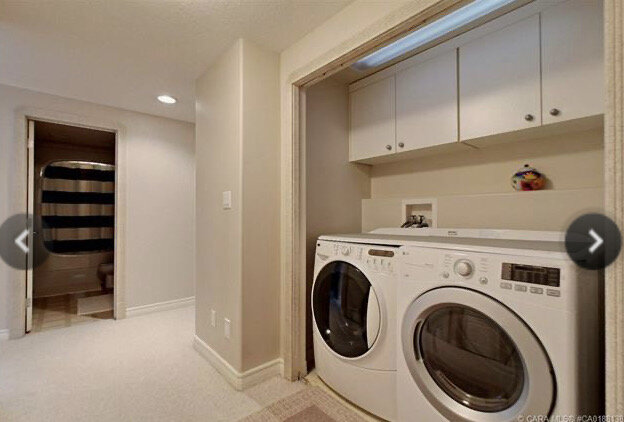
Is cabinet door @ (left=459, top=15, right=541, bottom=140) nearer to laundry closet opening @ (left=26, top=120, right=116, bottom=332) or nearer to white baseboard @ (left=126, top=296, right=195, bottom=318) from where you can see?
white baseboard @ (left=126, top=296, right=195, bottom=318)

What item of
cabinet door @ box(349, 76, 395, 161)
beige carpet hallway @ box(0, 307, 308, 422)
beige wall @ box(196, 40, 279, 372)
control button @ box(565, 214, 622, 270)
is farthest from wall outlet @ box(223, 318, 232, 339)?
control button @ box(565, 214, 622, 270)

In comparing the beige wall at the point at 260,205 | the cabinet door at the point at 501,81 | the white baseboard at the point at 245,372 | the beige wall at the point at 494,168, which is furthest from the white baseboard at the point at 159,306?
the cabinet door at the point at 501,81

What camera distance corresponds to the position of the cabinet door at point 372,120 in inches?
82.4

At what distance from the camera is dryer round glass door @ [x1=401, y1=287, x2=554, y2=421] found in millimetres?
968

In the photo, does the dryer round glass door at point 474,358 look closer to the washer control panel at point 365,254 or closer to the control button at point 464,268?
the control button at point 464,268

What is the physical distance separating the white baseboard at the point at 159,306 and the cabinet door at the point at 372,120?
2.60 m

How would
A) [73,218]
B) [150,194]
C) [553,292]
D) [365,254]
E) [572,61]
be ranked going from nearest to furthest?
[553,292], [572,61], [365,254], [150,194], [73,218]

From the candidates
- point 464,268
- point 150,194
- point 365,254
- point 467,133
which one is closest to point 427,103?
point 467,133

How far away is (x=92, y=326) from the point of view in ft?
9.09

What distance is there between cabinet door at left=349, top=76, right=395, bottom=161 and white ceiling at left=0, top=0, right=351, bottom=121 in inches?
28.2

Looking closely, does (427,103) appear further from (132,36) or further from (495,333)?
(132,36)

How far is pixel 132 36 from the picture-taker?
177 cm

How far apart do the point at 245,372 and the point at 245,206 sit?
1.04 m

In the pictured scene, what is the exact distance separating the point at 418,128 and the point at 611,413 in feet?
5.26
